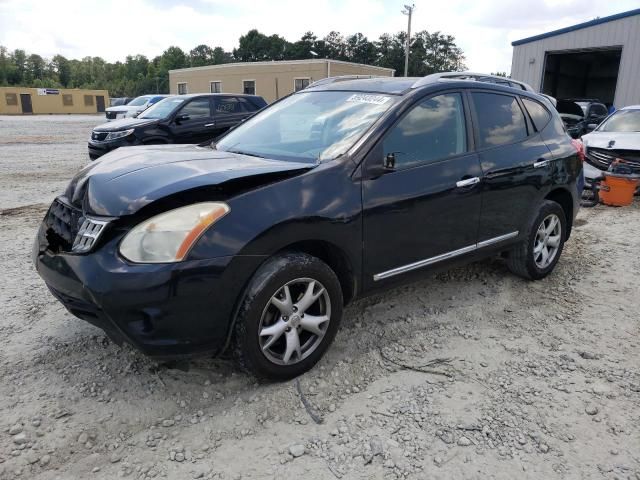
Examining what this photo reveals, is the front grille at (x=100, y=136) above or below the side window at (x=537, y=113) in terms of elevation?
below

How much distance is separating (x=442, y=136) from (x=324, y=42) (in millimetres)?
90597

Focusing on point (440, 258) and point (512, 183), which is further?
point (512, 183)

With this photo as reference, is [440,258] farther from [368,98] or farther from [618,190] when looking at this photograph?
[618,190]

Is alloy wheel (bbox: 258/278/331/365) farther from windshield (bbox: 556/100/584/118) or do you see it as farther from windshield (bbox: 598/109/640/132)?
windshield (bbox: 556/100/584/118)

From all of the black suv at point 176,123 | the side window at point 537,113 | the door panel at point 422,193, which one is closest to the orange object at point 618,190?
the side window at point 537,113

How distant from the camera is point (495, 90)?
13.6ft

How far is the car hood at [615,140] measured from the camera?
8727 millimetres

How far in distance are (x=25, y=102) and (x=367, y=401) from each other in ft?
193

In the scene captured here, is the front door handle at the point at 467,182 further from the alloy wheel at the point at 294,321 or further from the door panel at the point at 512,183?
the alloy wheel at the point at 294,321

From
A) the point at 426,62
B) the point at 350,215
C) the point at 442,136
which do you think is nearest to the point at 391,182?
the point at 350,215

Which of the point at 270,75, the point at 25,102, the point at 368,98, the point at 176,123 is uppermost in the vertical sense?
the point at 270,75

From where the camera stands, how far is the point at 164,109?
35.9ft

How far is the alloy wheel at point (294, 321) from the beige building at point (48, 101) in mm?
56901

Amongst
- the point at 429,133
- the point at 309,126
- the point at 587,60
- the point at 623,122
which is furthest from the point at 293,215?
the point at 587,60
